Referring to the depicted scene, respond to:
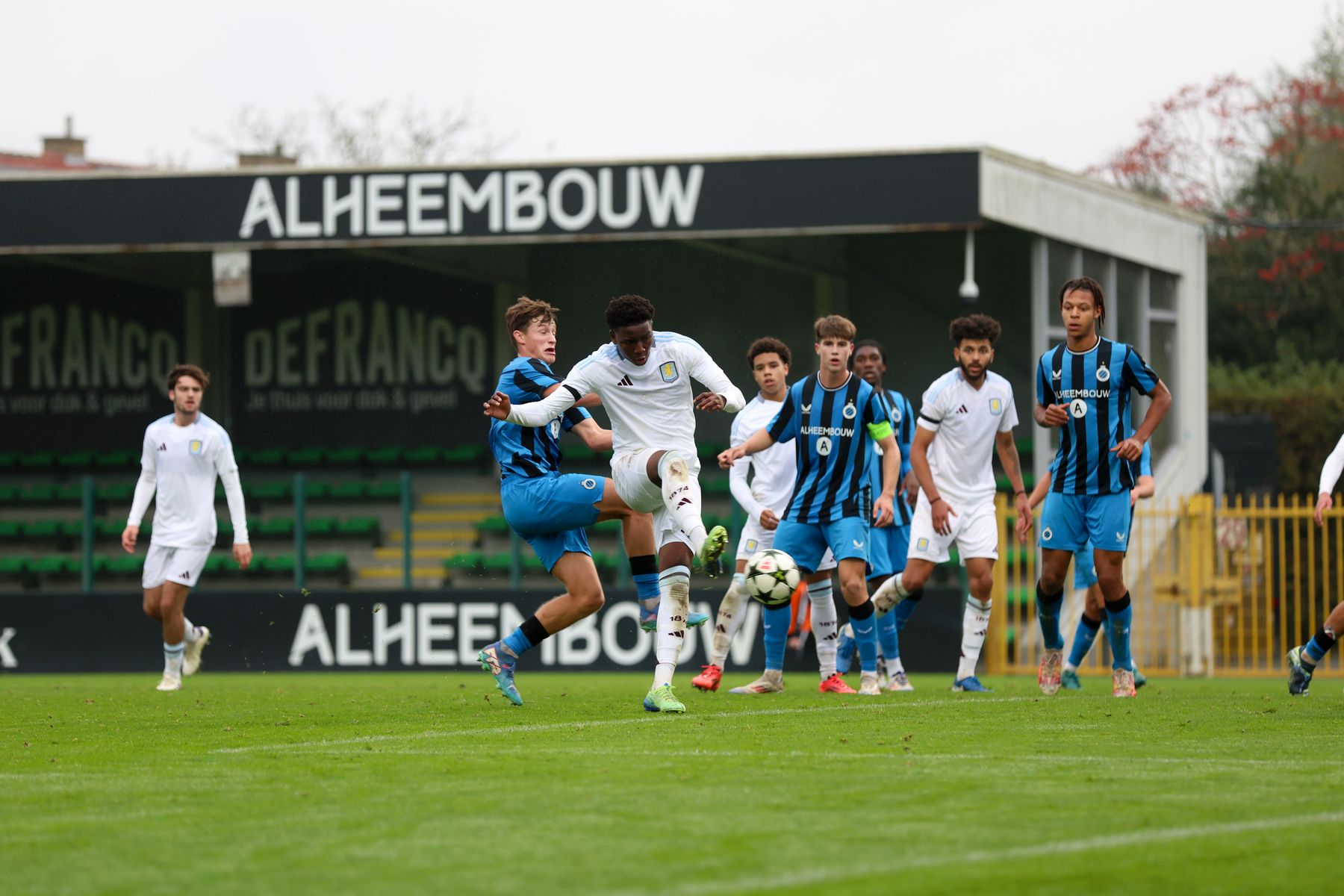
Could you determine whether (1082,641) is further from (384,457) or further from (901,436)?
(384,457)

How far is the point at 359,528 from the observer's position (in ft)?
76.2

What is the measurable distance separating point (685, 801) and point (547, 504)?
12.7 feet

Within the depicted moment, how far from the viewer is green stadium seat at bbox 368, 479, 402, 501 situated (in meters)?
23.7

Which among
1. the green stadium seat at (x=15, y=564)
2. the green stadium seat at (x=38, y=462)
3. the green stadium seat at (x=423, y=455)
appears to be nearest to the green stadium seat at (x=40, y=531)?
the green stadium seat at (x=15, y=564)

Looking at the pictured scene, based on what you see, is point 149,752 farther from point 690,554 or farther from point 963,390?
point 963,390

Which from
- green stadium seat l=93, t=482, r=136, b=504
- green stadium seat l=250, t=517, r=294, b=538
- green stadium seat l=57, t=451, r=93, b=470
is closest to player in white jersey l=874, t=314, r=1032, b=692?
green stadium seat l=250, t=517, r=294, b=538

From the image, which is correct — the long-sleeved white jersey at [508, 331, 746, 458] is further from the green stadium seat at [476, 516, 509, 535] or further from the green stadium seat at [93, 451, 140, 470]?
the green stadium seat at [93, 451, 140, 470]

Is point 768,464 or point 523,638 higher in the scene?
point 768,464

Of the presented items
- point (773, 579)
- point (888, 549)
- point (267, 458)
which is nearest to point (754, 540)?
point (888, 549)

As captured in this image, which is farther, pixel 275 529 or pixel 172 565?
pixel 275 529

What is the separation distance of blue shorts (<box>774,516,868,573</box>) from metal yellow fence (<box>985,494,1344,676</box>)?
5445mm

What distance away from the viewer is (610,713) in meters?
9.05

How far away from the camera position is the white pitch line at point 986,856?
164 inches

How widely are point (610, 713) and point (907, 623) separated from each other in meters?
9.46
